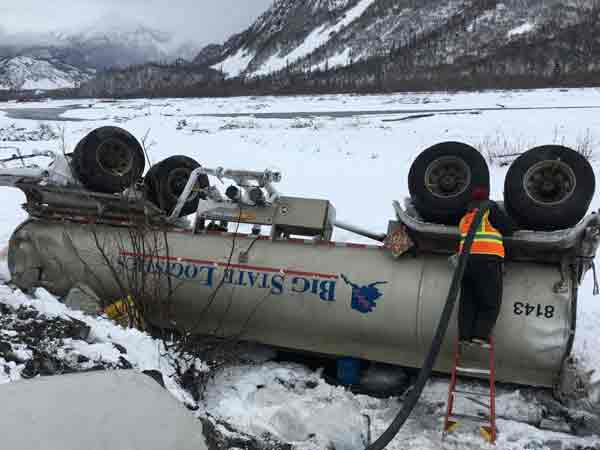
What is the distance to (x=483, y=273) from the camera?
4.90 meters

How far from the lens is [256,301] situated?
5941 millimetres

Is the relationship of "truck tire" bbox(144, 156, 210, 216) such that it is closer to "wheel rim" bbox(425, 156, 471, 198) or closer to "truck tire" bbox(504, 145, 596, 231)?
"wheel rim" bbox(425, 156, 471, 198)

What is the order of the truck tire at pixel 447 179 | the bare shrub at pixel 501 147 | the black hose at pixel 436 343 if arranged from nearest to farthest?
the black hose at pixel 436 343, the truck tire at pixel 447 179, the bare shrub at pixel 501 147

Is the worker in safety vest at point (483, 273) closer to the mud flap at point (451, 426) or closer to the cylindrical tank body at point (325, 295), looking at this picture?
the cylindrical tank body at point (325, 295)

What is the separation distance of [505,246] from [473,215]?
50 centimetres

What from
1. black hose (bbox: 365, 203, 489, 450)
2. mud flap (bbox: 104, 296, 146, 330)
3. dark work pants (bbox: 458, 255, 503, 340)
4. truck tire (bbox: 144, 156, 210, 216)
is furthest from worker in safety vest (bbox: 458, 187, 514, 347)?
truck tire (bbox: 144, 156, 210, 216)

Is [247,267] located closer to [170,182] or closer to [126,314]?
[126,314]

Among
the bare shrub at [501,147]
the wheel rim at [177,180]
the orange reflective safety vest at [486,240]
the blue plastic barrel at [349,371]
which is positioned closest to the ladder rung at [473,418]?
the blue plastic barrel at [349,371]

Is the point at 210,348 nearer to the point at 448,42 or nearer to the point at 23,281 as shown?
the point at 23,281

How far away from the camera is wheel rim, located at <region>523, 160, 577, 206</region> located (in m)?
5.03

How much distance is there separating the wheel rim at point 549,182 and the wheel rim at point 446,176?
Result: 0.56 meters

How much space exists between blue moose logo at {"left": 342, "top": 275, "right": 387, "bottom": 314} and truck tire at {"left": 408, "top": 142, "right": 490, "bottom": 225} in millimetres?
849

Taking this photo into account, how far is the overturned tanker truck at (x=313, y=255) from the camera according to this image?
16.8 ft

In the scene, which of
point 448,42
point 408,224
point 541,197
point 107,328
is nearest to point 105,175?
point 107,328
